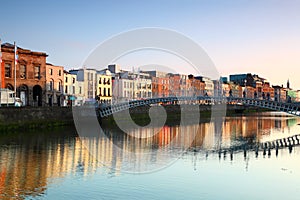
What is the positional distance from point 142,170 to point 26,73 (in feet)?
102

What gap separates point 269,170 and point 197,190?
5888mm

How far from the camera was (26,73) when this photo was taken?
46.5 m

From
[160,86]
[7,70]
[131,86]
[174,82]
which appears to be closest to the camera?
[7,70]

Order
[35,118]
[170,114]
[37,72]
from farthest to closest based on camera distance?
[170,114], [37,72], [35,118]

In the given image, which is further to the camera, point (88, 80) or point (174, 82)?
point (174, 82)

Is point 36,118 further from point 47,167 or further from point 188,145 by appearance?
point 47,167

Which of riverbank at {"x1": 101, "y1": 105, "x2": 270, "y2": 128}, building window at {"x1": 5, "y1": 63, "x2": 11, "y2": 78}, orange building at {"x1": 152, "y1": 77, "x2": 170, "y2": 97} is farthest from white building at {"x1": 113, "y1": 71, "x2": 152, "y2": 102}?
building window at {"x1": 5, "y1": 63, "x2": 11, "y2": 78}

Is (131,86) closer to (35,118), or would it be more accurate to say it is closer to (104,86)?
(104,86)

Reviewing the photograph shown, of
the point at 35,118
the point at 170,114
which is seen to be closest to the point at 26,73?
the point at 35,118

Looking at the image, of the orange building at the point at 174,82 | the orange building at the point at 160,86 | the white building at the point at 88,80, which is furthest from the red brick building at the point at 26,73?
the orange building at the point at 174,82

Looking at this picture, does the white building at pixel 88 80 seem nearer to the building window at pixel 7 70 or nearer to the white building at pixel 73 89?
the white building at pixel 73 89

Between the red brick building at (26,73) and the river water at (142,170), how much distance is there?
15.4 m

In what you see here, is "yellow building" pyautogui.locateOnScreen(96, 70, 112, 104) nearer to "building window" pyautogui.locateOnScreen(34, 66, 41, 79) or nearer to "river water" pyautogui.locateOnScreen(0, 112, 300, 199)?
"building window" pyautogui.locateOnScreen(34, 66, 41, 79)

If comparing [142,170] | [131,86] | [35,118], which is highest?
[131,86]
